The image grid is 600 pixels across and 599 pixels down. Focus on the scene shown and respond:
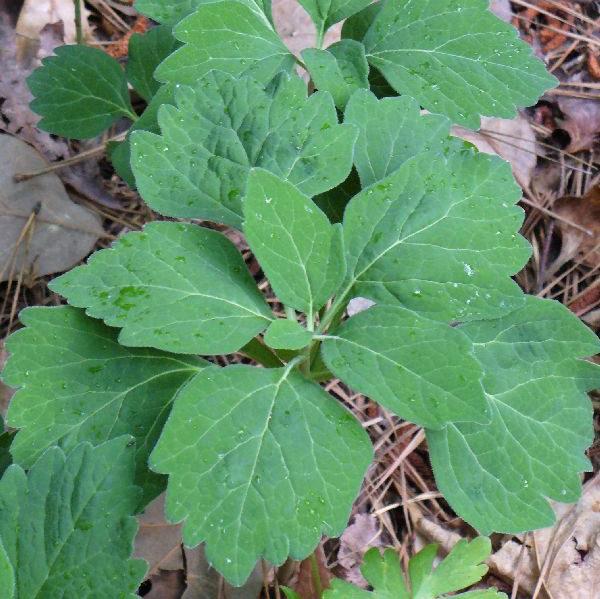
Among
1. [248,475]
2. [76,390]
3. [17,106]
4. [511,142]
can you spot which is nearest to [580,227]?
[511,142]

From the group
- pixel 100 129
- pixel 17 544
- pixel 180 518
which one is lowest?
pixel 17 544

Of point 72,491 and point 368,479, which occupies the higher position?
point 72,491

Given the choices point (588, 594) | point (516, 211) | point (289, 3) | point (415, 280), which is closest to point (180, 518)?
point (415, 280)

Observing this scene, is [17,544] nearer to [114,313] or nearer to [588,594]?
[114,313]

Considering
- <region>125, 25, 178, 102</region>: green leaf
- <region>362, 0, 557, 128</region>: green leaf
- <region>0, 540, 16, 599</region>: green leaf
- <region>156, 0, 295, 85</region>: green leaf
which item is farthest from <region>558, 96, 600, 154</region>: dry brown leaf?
<region>0, 540, 16, 599</region>: green leaf

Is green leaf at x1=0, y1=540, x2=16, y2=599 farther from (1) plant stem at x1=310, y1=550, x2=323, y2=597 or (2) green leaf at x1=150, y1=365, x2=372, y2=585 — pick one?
(1) plant stem at x1=310, y1=550, x2=323, y2=597

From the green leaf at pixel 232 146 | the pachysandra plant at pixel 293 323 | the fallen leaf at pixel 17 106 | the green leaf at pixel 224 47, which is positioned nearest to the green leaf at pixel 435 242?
the pachysandra plant at pixel 293 323

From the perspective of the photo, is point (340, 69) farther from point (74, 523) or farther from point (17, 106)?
point (17, 106)

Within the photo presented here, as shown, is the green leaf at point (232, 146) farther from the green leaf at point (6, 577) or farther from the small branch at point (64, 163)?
the small branch at point (64, 163)
